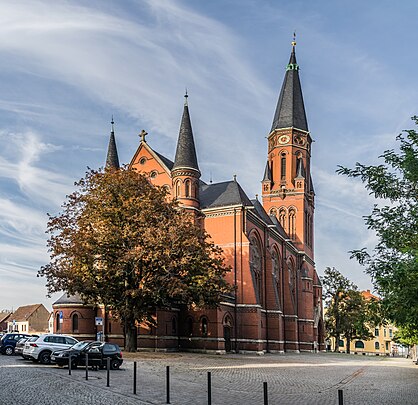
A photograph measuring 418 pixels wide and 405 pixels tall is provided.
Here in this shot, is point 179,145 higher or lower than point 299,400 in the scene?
higher

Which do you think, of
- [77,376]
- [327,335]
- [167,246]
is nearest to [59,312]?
[167,246]

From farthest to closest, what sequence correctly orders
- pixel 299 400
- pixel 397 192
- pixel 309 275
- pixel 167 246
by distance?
1. pixel 309 275
2. pixel 167 246
3. pixel 299 400
4. pixel 397 192

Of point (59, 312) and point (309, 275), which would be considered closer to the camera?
point (59, 312)

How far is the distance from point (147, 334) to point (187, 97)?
23.1 meters

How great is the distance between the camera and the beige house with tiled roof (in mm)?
108438

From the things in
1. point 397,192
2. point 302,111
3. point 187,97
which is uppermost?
point 302,111

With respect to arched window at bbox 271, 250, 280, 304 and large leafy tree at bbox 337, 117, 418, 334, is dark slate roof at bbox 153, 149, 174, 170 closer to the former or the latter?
arched window at bbox 271, 250, 280, 304

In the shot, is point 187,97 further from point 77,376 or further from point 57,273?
point 77,376

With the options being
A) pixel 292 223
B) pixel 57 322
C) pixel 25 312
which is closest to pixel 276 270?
pixel 292 223

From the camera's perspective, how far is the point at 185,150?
172ft

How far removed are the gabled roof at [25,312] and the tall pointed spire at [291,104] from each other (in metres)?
64.8

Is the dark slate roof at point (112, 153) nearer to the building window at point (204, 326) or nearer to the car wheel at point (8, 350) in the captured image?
the building window at point (204, 326)

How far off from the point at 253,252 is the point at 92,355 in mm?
30295

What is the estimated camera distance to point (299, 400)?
17.2m
